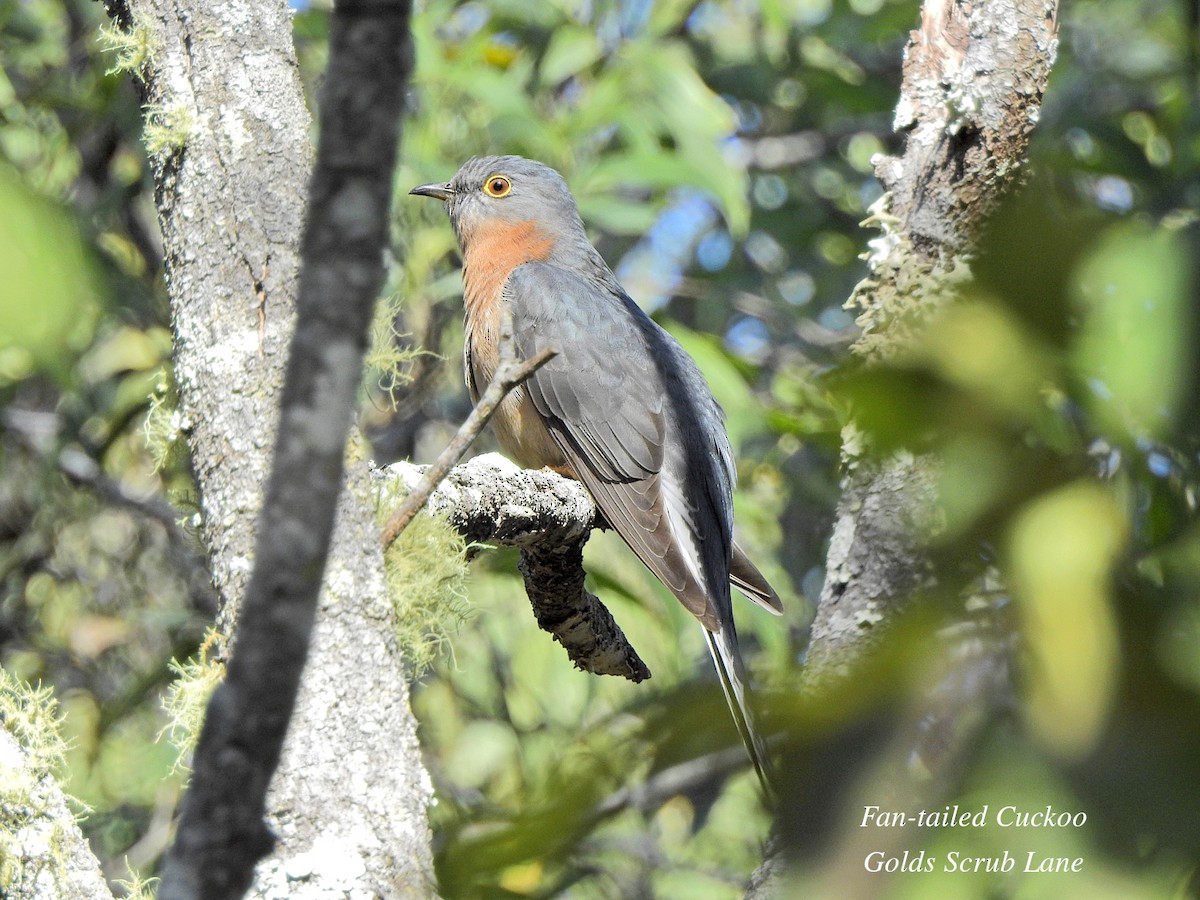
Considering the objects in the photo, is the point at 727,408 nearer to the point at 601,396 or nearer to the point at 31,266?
the point at 601,396

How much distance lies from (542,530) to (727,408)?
164 centimetres

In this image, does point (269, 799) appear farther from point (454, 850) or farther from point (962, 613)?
point (962, 613)

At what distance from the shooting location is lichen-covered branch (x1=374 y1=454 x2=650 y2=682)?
2943 mm

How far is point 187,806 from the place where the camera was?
4.17ft

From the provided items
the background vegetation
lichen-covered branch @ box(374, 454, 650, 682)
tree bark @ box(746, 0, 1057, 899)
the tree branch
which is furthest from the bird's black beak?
the tree branch

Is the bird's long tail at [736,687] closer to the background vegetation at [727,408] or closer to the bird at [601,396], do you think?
the background vegetation at [727,408]

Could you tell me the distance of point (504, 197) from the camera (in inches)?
226

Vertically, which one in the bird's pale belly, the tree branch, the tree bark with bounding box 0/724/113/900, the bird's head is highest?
the tree branch

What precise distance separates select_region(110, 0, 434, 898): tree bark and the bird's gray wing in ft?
7.92

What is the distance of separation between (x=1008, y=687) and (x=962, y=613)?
7 centimetres

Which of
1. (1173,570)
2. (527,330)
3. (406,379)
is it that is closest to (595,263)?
(527,330)

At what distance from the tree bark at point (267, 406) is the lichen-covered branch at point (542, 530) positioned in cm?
41

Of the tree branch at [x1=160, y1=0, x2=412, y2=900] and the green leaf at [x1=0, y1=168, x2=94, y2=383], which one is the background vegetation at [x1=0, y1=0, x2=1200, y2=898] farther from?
the tree branch at [x1=160, y1=0, x2=412, y2=900]

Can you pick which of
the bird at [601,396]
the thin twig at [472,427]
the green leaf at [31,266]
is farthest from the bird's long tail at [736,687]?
the green leaf at [31,266]
